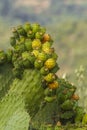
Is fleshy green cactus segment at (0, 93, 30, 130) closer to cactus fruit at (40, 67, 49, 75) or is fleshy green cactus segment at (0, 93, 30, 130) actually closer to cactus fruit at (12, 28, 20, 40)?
cactus fruit at (40, 67, 49, 75)

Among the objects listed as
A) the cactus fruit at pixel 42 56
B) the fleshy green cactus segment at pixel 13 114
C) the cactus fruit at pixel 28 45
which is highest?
the cactus fruit at pixel 28 45

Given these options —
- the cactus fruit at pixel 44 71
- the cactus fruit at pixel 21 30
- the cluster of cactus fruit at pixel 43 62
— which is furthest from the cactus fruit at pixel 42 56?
the cactus fruit at pixel 21 30

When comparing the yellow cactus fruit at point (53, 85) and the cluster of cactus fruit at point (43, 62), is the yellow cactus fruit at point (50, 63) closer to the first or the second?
the cluster of cactus fruit at point (43, 62)

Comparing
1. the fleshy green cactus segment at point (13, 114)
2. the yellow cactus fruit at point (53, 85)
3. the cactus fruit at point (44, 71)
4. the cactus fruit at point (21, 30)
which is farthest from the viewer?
the cactus fruit at point (21, 30)

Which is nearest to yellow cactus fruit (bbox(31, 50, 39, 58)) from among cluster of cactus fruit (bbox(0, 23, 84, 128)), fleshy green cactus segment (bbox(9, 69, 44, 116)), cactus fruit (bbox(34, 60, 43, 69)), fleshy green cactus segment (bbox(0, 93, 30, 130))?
cluster of cactus fruit (bbox(0, 23, 84, 128))

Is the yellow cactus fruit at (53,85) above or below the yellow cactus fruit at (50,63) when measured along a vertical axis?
below
